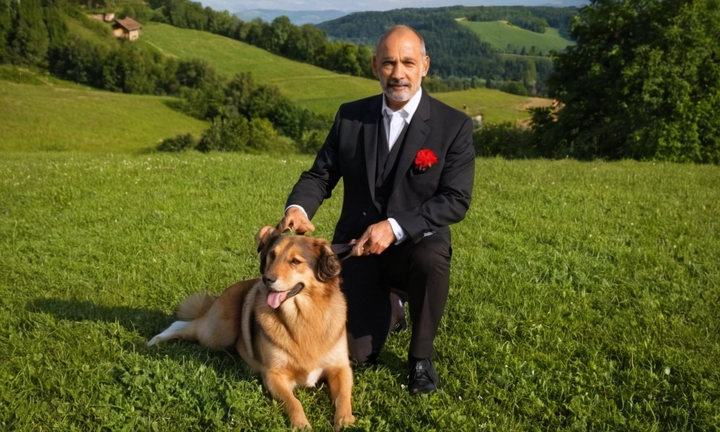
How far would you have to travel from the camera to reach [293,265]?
3.66m

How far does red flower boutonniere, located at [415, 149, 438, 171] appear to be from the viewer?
13.7 ft

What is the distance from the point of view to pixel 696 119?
21312mm

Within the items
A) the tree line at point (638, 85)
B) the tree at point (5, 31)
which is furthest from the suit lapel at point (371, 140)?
the tree at point (5, 31)

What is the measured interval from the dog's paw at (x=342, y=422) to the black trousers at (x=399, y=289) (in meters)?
0.74

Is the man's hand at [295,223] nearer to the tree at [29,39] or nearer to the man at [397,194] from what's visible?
the man at [397,194]

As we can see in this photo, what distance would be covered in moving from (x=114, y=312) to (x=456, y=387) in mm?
3450

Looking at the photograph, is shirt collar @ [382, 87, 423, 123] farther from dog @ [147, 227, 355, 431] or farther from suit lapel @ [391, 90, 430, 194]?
dog @ [147, 227, 355, 431]

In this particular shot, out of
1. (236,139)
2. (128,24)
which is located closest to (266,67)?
(128,24)

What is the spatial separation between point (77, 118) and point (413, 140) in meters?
54.7

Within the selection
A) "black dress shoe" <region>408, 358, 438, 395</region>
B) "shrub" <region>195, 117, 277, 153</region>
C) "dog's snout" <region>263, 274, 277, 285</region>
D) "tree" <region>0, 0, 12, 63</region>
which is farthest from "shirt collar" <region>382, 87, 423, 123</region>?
"tree" <region>0, 0, 12, 63</region>

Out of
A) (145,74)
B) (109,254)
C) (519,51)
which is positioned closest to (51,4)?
(145,74)

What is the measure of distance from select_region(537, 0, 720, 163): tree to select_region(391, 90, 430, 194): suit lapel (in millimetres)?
18701

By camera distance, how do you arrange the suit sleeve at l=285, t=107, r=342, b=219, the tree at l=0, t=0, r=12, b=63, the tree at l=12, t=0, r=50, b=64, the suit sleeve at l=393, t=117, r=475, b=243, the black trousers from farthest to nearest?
the tree at l=12, t=0, r=50, b=64 < the tree at l=0, t=0, r=12, b=63 < the suit sleeve at l=285, t=107, r=342, b=219 < the black trousers < the suit sleeve at l=393, t=117, r=475, b=243

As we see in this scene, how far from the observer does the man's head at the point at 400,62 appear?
409 cm
